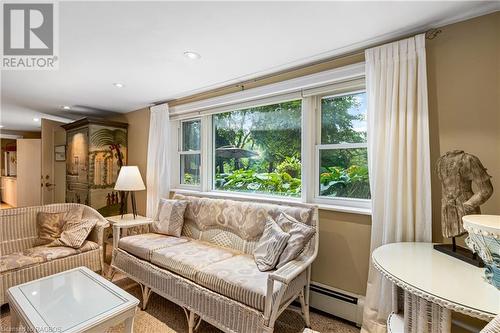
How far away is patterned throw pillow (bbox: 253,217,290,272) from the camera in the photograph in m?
1.95

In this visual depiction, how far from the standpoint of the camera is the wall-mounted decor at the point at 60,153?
482cm

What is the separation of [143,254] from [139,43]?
1893mm

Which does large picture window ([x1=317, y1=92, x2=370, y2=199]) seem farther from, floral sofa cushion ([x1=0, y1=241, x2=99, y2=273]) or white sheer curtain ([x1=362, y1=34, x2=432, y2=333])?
floral sofa cushion ([x1=0, y1=241, x2=99, y2=273])

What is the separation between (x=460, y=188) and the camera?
1428 millimetres

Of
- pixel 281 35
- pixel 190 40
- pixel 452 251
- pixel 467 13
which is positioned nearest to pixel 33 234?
pixel 190 40

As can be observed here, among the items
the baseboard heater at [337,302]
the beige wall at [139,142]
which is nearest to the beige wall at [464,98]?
the baseboard heater at [337,302]

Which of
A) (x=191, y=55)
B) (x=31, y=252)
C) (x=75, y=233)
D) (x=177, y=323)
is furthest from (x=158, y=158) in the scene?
(x=177, y=323)

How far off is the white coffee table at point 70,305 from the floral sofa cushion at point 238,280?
1.69 ft

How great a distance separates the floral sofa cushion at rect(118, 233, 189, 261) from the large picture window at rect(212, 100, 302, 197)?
38.0 inches

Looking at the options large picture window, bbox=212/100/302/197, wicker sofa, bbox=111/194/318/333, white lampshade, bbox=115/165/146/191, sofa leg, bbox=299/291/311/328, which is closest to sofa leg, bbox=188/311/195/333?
wicker sofa, bbox=111/194/318/333

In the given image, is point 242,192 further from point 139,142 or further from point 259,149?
point 139,142

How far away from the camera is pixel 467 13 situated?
62.4 inches

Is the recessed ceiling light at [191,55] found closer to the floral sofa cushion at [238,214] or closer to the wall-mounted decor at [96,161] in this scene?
the floral sofa cushion at [238,214]

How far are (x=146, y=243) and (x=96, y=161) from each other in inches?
88.3
